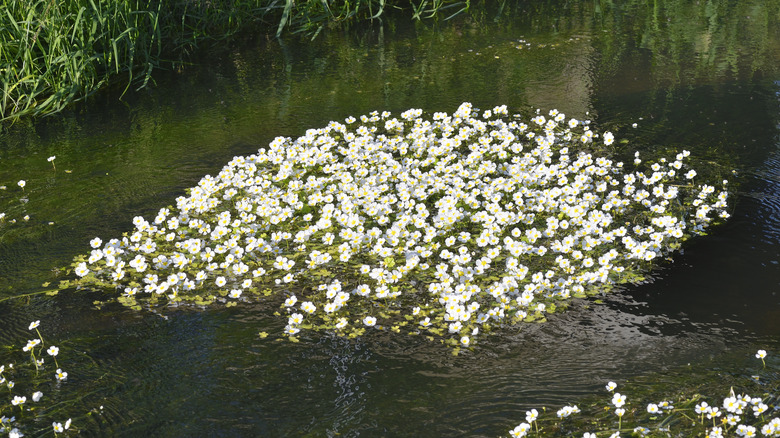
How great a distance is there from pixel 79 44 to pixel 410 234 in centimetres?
392

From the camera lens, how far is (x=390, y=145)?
17.3ft

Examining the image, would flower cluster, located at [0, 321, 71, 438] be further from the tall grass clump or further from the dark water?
the tall grass clump

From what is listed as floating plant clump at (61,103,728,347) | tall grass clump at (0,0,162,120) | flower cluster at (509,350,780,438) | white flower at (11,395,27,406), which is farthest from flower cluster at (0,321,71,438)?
tall grass clump at (0,0,162,120)

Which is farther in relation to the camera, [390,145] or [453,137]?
[453,137]

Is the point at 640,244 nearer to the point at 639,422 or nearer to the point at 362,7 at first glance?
the point at 639,422

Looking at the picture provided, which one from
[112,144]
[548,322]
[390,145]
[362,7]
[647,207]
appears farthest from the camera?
[362,7]

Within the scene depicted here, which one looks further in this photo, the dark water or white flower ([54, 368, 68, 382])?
white flower ([54, 368, 68, 382])

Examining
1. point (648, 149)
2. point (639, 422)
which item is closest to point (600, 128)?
point (648, 149)

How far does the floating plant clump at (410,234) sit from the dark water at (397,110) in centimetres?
16

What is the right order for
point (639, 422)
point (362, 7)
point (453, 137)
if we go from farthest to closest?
point (362, 7) → point (453, 137) → point (639, 422)

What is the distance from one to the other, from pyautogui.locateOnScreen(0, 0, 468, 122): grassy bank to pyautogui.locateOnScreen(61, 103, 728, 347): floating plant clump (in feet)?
7.43

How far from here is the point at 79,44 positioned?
21.7 feet

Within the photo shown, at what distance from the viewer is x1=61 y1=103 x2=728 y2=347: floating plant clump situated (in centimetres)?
394

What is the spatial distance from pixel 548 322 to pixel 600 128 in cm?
247
